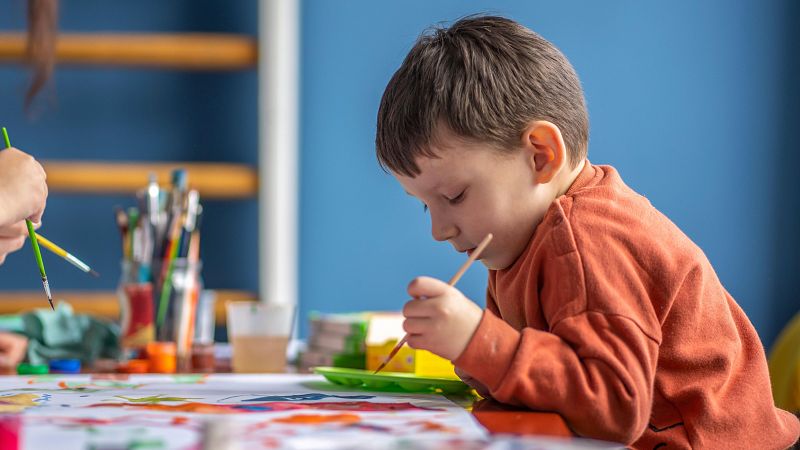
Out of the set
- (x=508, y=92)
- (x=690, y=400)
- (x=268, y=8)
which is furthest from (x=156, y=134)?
(x=690, y=400)

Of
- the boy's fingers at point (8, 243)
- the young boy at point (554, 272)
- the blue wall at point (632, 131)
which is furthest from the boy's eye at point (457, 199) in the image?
the blue wall at point (632, 131)

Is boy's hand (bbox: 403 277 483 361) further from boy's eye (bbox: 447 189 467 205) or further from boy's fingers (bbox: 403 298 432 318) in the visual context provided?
boy's eye (bbox: 447 189 467 205)

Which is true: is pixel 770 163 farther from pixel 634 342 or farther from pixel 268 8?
pixel 634 342

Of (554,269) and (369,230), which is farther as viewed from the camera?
(369,230)

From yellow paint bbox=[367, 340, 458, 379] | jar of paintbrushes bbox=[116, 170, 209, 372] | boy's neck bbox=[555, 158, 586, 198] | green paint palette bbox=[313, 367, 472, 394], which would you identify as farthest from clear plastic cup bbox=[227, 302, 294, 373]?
boy's neck bbox=[555, 158, 586, 198]

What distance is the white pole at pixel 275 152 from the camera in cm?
241

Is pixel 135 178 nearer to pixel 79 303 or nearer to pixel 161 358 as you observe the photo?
pixel 79 303

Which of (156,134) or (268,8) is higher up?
(268,8)

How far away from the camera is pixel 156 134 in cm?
257

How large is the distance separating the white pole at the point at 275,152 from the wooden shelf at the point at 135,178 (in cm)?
6

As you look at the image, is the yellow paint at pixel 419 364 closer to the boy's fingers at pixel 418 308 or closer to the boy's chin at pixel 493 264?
the boy's chin at pixel 493 264

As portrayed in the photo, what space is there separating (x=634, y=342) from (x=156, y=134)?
1975mm

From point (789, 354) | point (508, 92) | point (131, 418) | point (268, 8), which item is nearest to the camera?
point (131, 418)

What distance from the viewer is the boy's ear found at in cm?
93
